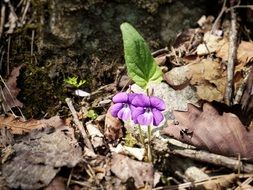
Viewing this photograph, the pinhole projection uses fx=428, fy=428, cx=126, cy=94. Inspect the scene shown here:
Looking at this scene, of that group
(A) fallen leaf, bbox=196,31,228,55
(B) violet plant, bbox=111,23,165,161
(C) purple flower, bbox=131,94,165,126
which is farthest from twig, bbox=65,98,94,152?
(A) fallen leaf, bbox=196,31,228,55

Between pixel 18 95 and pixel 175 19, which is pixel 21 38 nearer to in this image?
pixel 18 95

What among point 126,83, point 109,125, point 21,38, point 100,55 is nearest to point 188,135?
point 109,125

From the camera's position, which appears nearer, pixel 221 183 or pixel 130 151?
pixel 221 183

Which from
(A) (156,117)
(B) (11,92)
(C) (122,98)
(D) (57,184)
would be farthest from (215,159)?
(B) (11,92)

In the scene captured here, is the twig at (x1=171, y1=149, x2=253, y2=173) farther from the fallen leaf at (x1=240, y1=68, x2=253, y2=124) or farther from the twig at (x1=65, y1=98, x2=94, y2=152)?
the twig at (x1=65, y1=98, x2=94, y2=152)

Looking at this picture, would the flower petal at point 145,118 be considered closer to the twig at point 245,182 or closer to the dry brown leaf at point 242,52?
the twig at point 245,182

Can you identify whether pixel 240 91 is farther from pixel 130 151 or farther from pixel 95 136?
pixel 95 136
